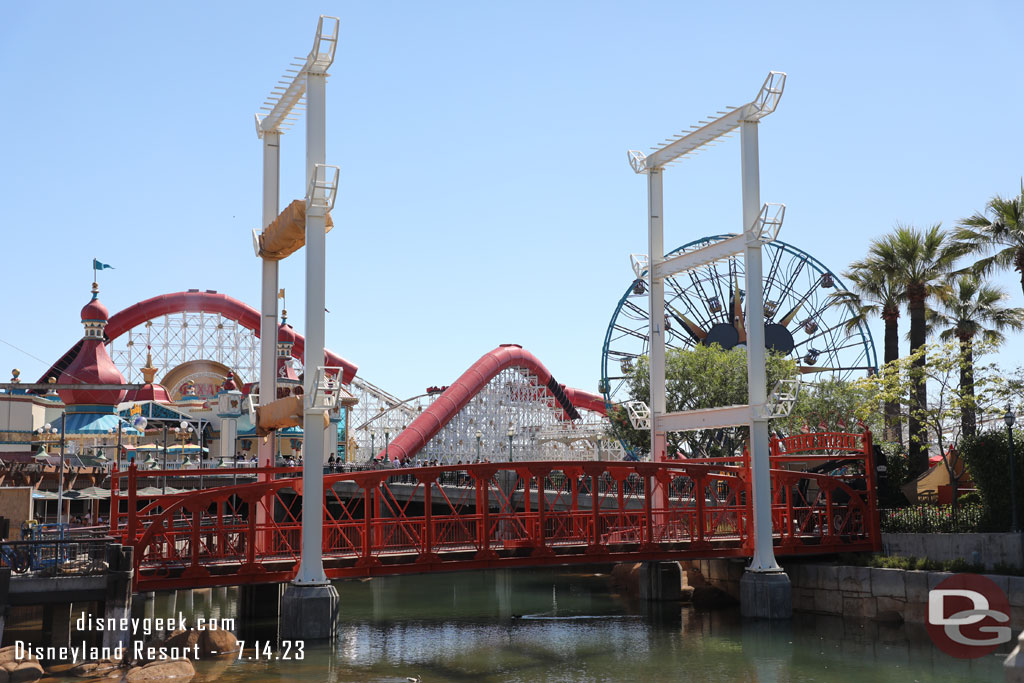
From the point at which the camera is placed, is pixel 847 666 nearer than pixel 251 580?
Yes

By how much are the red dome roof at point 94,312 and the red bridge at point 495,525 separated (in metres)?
31.8

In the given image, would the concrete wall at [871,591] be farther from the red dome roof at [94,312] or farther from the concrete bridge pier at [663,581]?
the red dome roof at [94,312]

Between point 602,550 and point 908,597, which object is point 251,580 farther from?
A: point 908,597

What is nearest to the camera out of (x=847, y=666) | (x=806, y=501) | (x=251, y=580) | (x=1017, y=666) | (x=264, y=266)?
(x=1017, y=666)

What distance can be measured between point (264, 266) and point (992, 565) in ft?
65.3

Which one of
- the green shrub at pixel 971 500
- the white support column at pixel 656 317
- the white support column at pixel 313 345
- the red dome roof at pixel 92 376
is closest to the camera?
the white support column at pixel 313 345

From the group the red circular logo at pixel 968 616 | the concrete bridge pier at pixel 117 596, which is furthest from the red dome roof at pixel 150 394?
the red circular logo at pixel 968 616

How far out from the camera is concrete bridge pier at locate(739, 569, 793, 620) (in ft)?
88.2

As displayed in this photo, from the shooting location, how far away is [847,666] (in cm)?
2172

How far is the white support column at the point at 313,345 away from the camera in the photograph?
22859 millimetres

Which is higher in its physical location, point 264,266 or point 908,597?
point 264,266

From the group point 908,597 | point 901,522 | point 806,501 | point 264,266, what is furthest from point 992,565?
point 264,266

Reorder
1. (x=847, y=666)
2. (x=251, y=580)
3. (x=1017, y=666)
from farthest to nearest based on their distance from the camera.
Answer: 1. (x=251, y=580)
2. (x=847, y=666)
3. (x=1017, y=666)

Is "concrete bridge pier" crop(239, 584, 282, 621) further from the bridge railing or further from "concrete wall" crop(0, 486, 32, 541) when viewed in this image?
"concrete wall" crop(0, 486, 32, 541)
